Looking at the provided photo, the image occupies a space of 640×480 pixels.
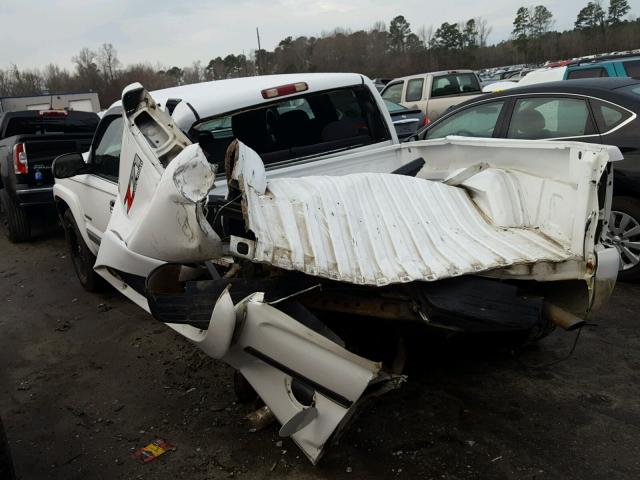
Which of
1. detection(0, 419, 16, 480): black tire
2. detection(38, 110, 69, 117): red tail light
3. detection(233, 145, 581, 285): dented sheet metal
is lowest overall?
detection(0, 419, 16, 480): black tire

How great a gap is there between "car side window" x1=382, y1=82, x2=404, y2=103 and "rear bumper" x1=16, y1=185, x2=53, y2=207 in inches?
398

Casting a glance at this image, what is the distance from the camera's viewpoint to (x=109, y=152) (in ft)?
14.9

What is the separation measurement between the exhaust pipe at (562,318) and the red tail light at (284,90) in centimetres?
220

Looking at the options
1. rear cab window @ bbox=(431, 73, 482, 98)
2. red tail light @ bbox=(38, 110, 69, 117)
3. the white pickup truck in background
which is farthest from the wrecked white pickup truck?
rear cab window @ bbox=(431, 73, 482, 98)

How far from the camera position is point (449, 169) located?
3703mm

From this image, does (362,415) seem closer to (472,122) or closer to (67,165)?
(67,165)

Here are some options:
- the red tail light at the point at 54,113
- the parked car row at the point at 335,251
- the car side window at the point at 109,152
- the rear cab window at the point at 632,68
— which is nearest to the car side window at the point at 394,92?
the rear cab window at the point at 632,68

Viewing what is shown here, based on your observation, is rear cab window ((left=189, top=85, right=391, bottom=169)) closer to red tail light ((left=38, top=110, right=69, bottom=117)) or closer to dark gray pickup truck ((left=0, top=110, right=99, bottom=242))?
dark gray pickup truck ((left=0, top=110, right=99, bottom=242))

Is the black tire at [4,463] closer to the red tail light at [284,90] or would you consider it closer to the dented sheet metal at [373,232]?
the dented sheet metal at [373,232]

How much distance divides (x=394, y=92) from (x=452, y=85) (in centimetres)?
162

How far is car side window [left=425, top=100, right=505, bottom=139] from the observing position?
568 cm

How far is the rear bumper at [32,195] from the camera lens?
7062 mm

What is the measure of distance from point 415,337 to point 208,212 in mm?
1379

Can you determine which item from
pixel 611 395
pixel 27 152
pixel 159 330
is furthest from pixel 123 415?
pixel 27 152
